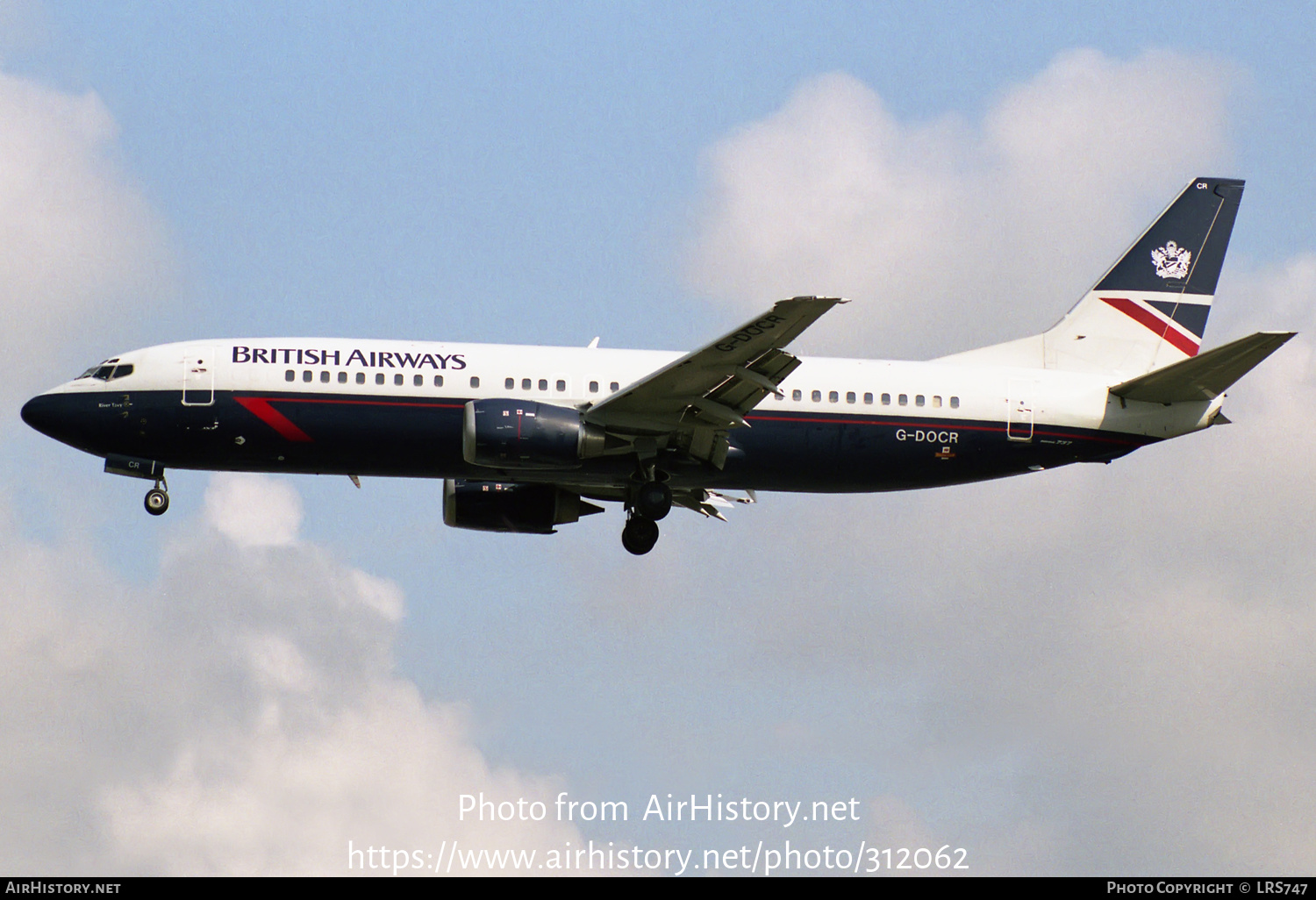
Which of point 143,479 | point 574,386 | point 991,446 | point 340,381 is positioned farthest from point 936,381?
point 143,479

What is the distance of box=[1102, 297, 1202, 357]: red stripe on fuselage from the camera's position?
44.3m

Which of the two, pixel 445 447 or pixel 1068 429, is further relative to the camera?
pixel 1068 429

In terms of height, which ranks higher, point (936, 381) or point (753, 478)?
point (936, 381)

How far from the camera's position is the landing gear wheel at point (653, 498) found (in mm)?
39344

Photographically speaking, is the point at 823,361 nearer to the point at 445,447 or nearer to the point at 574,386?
the point at 574,386

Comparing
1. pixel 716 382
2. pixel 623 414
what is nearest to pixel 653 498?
pixel 623 414

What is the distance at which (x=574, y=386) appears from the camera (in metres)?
39.0

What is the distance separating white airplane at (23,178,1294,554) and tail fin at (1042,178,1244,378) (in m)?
1.45

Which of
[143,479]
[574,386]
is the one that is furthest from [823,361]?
[143,479]

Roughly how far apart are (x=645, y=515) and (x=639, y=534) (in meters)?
0.91

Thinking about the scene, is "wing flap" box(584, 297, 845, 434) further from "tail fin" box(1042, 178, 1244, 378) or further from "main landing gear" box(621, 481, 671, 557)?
"tail fin" box(1042, 178, 1244, 378)

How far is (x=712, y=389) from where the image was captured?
37219mm

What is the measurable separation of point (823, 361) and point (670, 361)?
3728 mm

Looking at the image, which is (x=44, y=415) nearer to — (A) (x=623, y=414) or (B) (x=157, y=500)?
(B) (x=157, y=500)
